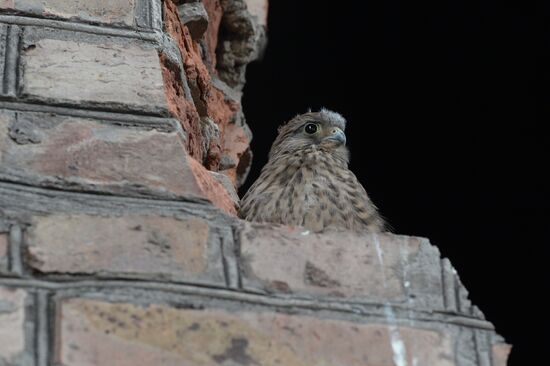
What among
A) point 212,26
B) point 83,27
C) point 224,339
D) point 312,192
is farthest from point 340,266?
point 212,26

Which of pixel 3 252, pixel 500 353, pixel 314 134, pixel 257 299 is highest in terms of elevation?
pixel 314 134

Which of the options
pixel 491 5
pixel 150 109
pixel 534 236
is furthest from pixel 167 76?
pixel 534 236

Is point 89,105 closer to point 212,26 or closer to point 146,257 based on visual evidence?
point 146,257

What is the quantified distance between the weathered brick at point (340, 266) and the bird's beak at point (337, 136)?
1.55 metres

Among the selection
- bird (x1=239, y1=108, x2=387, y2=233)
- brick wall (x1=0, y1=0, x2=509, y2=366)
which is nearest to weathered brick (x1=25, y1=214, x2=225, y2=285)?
brick wall (x1=0, y1=0, x2=509, y2=366)

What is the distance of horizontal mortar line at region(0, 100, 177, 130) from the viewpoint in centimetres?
280

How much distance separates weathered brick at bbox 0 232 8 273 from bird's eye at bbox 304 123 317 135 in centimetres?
190

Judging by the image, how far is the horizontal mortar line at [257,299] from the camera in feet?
8.14

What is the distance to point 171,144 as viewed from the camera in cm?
279

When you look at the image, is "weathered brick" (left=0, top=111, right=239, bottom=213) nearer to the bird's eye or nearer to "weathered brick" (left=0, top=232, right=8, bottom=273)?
"weathered brick" (left=0, top=232, right=8, bottom=273)

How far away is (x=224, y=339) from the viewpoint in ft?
8.13

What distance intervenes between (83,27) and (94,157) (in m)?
0.41

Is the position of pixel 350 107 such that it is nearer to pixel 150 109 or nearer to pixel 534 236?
pixel 534 236

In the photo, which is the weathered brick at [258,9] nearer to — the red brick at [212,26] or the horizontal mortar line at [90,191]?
the red brick at [212,26]
